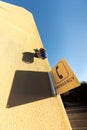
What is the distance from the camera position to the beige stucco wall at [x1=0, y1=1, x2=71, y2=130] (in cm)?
128

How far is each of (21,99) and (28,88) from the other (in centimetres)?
19

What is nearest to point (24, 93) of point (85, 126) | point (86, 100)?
point (85, 126)

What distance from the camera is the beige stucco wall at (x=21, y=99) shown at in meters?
1.28

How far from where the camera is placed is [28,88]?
5.26ft

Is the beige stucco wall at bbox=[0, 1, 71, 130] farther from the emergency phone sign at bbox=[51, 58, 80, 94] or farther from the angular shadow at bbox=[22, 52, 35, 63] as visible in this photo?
the emergency phone sign at bbox=[51, 58, 80, 94]

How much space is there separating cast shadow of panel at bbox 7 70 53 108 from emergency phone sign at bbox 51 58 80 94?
0.38 ft

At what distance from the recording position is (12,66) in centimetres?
177

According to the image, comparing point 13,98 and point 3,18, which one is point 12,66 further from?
point 3,18

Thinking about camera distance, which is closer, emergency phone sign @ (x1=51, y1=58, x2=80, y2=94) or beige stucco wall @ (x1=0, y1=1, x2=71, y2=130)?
beige stucco wall @ (x1=0, y1=1, x2=71, y2=130)

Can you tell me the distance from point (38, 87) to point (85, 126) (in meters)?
4.91

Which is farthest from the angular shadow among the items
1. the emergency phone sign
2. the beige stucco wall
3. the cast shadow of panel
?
the emergency phone sign

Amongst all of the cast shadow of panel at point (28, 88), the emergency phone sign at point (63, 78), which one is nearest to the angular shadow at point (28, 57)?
the cast shadow of panel at point (28, 88)

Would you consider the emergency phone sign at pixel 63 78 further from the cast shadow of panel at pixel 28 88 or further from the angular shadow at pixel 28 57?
the angular shadow at pixel 28 57

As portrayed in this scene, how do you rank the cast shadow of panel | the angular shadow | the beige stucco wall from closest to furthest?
the beige stucco wall → the cast shadow of panel → the angular shadow
